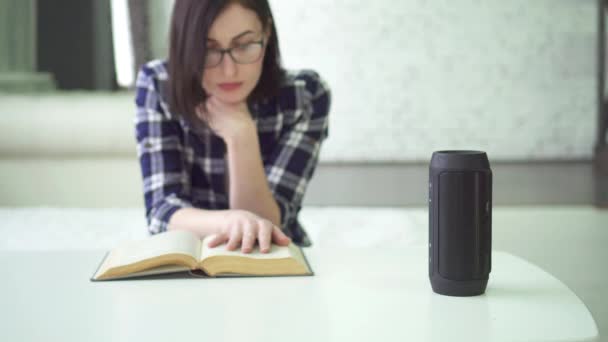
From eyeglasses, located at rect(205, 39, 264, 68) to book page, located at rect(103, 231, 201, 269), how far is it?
346mm

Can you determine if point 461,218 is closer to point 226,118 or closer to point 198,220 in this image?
point 198,220

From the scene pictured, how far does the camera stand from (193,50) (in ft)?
3.90

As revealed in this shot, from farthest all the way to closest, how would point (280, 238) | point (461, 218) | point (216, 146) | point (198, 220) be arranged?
point (216, 146) < point (198, 220) < point (280, 238) < point (461, 218)

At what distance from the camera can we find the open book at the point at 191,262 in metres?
0.87

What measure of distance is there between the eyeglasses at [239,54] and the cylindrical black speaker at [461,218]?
0.55 m

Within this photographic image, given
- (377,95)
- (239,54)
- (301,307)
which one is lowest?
(301,307)

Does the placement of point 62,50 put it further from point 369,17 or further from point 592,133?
point 592,133

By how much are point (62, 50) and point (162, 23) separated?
396 millimetres

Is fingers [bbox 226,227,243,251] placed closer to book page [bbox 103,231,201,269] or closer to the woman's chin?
book page [bbox 103,231,201,269]

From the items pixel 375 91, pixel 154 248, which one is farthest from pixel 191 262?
pixel 375 91

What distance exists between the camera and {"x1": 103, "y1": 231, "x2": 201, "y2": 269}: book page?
879 millimetres

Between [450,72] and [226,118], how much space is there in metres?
1.71

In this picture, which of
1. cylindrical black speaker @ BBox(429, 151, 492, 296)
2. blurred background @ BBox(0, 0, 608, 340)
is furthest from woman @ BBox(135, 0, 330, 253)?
blurred background @ BBox(0, 0, 608, 340)

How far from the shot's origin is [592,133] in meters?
2.90
